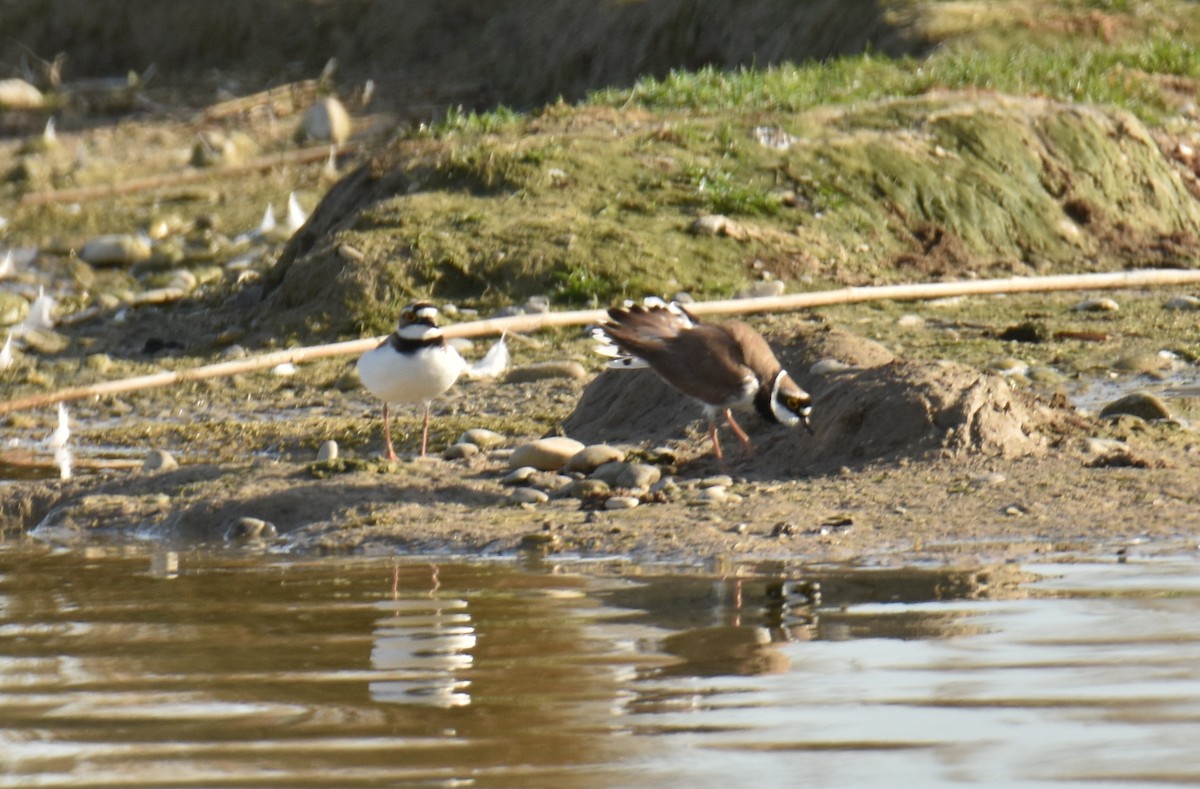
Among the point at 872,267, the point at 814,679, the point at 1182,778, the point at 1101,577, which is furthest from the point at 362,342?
the point at 1182,778

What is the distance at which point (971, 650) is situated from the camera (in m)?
4.12

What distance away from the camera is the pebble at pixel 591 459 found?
6.80 meters

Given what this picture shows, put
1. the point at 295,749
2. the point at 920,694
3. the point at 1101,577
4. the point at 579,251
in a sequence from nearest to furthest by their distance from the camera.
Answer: the point at 295,749, the point at 920,694, the point at 1101,577, the point at 579,251

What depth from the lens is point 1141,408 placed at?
734 centimetres

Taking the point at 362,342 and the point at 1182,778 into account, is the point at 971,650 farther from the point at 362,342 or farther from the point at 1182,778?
the point at 362,342

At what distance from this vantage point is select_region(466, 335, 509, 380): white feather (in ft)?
30.3

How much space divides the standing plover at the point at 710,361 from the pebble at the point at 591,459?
353 millimetres

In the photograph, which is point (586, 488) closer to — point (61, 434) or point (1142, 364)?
Result: point (61, 434)

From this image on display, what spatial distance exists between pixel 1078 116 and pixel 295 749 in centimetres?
1024

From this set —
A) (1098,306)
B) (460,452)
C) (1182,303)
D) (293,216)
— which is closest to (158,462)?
(460,452)

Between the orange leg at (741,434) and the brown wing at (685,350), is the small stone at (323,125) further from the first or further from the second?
the orange leg at (741,434)

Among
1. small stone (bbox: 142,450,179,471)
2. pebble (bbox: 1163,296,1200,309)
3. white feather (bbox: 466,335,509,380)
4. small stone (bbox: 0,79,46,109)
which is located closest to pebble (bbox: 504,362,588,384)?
white feather (bbox: 466,335,509,380)

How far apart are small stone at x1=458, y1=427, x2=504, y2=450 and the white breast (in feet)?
1.06

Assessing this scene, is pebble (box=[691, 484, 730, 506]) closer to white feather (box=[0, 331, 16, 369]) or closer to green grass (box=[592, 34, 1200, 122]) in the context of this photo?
white feather (box=[0, 331, 16, 369])
